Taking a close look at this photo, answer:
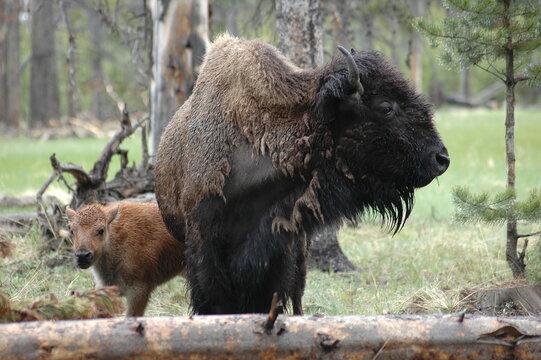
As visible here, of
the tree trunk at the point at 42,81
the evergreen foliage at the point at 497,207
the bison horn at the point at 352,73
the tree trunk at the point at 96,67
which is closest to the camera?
the bison horn at the point at 352,73

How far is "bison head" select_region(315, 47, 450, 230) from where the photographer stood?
195 inches

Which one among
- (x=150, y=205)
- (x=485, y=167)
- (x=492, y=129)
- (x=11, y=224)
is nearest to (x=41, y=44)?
(x=492, y=129)

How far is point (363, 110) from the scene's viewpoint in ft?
16.4

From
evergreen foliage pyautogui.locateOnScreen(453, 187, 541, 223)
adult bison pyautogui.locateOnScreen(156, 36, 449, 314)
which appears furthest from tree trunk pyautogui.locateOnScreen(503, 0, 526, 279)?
adult bison pyautogui.locateOnScreen(156, 36, 449, 314)

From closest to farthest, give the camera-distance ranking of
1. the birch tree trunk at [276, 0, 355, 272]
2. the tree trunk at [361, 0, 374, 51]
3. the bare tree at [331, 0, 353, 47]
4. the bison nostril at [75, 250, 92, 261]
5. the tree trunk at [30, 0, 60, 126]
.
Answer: the bison nostril at [75, 250, 92, 261], the birch tree trunk at [276, 0, 355, 272], the bare tree at [331, 0, 353, 47], the tree trunk at [361, 0, 374, 51], the tree trunk at [30, 0, 60, 126]

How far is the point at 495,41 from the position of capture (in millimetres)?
6527

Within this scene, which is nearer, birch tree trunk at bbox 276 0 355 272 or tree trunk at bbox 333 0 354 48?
birch tree trunk at bbox 276 0 355 272

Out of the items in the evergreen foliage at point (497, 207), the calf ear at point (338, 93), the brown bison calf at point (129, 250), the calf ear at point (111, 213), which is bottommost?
the brown bison calf at point (129, 250)

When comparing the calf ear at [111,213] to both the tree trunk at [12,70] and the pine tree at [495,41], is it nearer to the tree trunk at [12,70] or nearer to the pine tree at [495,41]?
the pine tree at [495,41]

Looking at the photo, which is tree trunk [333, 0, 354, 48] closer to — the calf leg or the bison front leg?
the calf leg

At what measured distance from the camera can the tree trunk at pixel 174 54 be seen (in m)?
9.95

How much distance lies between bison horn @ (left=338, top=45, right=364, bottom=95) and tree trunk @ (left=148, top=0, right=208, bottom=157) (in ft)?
17.3

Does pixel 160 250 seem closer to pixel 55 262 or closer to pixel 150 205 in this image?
pixel 150 205

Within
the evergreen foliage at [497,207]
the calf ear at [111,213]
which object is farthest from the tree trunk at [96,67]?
the evergreen foliage at [497,207]
